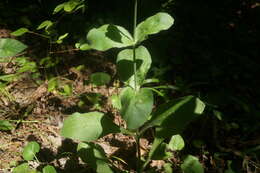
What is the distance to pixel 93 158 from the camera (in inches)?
61.7

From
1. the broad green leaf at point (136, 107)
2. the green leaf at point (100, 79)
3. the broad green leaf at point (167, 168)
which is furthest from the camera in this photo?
the green leaf at point (100, 79)

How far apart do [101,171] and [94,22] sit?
154 cm

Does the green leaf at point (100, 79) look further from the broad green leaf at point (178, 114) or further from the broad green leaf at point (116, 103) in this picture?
the broad green leaf at point (178, 114)

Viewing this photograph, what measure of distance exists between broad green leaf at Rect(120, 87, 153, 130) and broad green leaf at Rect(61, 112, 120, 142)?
0.24 m

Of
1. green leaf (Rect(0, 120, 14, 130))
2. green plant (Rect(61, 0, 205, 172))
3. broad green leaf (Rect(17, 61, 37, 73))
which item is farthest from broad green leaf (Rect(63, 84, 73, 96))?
green plant (Rect(61, 0, 205, 172))

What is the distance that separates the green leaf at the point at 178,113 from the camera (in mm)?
1520

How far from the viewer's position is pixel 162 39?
265cm

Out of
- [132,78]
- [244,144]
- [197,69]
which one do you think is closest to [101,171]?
[132,78]

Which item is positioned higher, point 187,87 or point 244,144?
point 187,87

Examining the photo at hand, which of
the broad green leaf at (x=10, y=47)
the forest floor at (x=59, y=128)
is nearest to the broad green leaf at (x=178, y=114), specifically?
the forest floor at (x=59, y=128)

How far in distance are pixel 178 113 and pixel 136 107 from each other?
330mm

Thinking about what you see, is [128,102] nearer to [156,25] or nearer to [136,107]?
[136,107]

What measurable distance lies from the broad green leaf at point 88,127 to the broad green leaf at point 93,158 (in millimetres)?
138

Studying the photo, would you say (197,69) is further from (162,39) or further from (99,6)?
(99,6)
